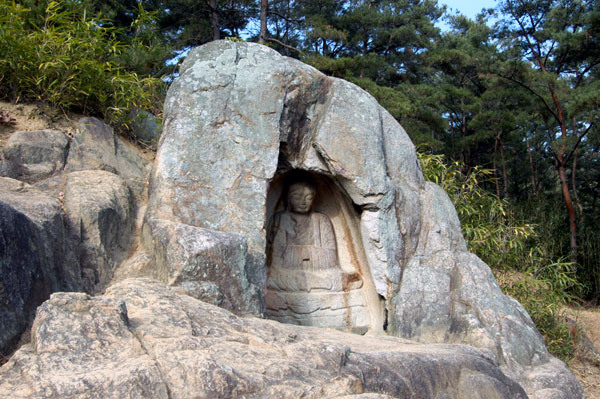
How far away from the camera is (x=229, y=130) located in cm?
454

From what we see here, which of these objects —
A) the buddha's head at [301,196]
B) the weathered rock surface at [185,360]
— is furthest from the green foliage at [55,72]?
the weathered rock surface at [185,360]

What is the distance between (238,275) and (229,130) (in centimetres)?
130

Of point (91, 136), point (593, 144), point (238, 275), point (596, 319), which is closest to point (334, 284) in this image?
point (238, 275)

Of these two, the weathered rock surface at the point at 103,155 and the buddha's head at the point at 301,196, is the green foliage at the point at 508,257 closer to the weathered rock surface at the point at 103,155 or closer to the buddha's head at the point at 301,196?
the buddha's head at the point at 301,196

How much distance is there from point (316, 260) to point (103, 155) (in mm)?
2066

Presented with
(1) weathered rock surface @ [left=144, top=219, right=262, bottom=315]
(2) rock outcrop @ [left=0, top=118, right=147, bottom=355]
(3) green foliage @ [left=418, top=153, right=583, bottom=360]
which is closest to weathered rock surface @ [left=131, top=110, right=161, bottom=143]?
(2) rock outcrop @ [left=0, top=118, right=147, bottom=355]

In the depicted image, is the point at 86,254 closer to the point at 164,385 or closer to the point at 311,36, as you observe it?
the point at 164,385

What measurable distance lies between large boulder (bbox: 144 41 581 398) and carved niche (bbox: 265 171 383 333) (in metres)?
0.03

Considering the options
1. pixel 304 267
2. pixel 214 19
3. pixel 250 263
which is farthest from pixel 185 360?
pixel 214 19

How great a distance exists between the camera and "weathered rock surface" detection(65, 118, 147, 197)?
15.3 ft

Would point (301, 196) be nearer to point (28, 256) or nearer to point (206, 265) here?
point (206, 265)

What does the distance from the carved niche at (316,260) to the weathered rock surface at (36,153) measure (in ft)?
6.05

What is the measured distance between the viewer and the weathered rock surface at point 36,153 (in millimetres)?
4328

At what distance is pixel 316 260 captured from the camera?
510 centimetres
